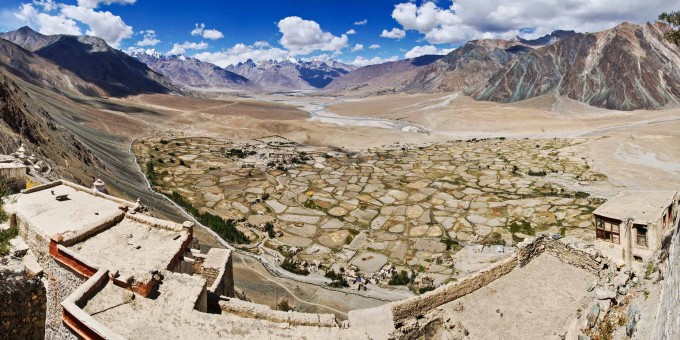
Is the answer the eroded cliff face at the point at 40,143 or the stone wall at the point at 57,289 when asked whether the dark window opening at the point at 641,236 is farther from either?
the eroded cliff face at the point at 40,143

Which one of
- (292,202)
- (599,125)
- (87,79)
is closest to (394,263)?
(292,202)

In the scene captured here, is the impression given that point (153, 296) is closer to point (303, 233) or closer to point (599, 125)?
point (303, 233)

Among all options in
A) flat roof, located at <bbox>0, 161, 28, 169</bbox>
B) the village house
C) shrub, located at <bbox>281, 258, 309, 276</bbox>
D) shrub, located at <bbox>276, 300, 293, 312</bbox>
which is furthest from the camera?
shrub, located at <bbox>281, 258, 309, 276</bbox>

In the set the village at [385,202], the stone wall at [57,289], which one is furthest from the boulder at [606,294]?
the stone wall at [57,289]

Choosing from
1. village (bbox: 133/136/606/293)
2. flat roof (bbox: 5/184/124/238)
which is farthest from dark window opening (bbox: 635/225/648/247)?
flat roof (bbox: 5/184/124/238)

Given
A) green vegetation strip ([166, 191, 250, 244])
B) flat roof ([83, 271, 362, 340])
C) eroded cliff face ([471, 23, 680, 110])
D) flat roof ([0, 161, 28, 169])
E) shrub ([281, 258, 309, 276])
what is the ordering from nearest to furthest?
flat roof ([83, 271, 362, 340])
flat roof ([0, 161, 28, 169])
shrub ([281, 258, 309, 276])
green vegetation strip ([166, 191, 250, 244])
eroded cliff face ([471, 23, 680, 110])

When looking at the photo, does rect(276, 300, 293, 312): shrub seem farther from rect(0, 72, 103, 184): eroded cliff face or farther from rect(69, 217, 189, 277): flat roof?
rect(0, 72, 103, 184): eroded cliff face
